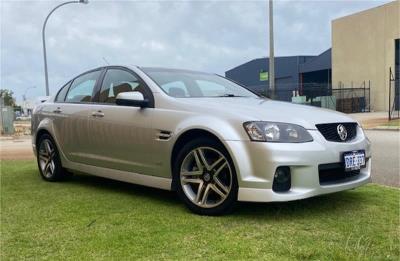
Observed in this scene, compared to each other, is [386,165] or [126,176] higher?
[126,176]

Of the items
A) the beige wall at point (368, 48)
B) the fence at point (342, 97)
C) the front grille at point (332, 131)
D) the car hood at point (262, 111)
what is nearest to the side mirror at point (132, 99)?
the car hood at point (262, 111)

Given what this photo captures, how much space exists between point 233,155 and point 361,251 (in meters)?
1.33

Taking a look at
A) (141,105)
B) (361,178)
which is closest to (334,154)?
(361,178)

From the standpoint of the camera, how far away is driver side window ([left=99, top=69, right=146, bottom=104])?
5.41 meters

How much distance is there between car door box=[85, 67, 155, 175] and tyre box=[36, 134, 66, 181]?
39.0 inches

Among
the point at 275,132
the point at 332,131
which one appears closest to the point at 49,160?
the point at 275,132

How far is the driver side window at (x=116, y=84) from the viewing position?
541 centimetres

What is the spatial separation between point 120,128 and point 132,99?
488 millimetres

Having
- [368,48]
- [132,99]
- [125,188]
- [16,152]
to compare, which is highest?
[368,48]

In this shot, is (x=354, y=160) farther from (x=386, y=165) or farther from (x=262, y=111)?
(x=386, y=165)

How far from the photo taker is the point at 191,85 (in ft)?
17.9

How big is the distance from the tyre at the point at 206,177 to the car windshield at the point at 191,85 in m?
0.80

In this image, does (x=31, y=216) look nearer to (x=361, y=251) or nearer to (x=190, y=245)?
(x=190, y=245)

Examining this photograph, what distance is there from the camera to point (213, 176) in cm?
443
